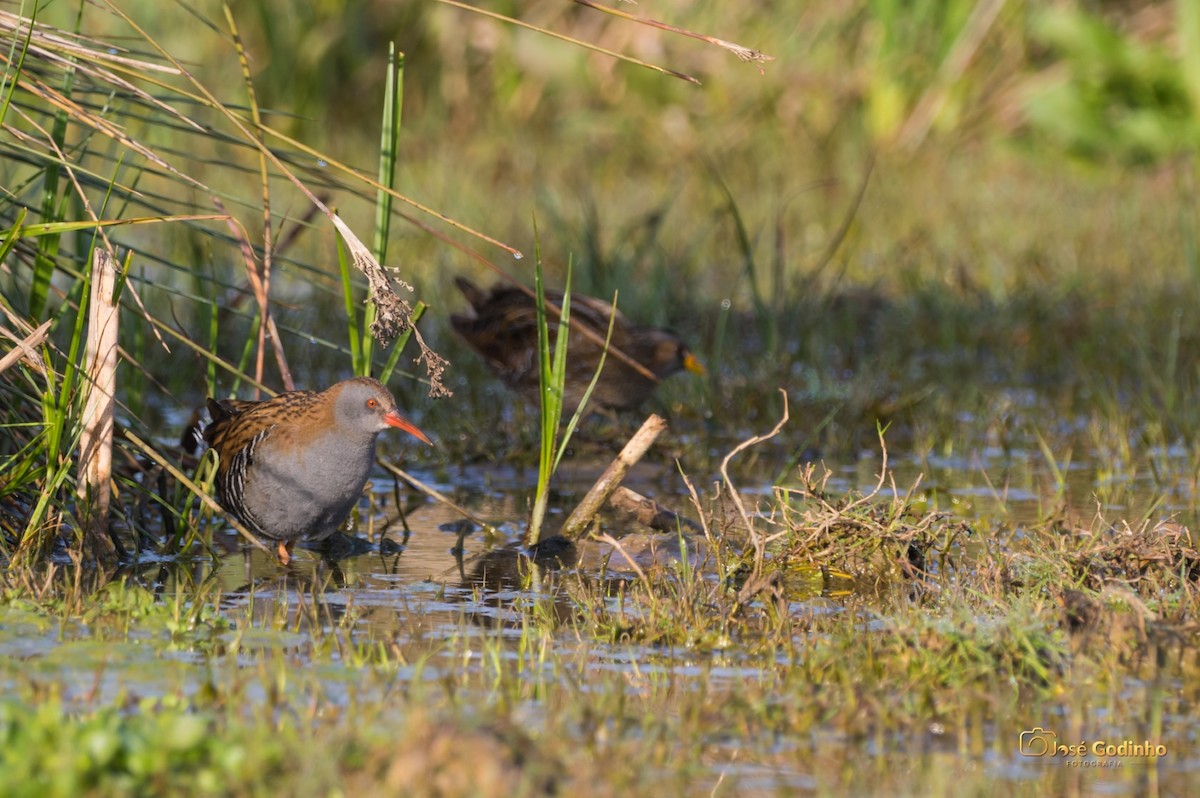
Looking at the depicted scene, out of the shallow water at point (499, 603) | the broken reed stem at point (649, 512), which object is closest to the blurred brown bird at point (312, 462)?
the shallow water at point (499, 603)

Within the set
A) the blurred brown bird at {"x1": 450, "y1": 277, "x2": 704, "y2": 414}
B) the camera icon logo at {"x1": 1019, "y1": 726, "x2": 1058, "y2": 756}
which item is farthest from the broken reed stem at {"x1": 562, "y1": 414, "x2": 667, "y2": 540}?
the camera icon logo at {"x1": 1019, "y1": 726, "x2": 1058, "y2": 756}

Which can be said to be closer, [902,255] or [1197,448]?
[1197,448]

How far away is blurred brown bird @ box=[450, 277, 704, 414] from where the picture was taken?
722cm

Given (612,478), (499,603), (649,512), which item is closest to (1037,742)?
(499,603)

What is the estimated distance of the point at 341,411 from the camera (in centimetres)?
498

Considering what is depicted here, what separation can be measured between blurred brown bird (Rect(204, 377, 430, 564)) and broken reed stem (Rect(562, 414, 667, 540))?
0.63 meters

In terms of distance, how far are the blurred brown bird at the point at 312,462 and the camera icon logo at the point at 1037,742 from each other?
2168 mm

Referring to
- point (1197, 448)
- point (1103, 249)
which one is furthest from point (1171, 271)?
point (1197, 448)

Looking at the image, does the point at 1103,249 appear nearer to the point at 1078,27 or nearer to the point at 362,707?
the point at 1078,27

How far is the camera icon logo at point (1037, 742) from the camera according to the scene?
3404 millimetres

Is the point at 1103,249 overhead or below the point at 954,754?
overhead

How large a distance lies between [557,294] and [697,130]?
579 centimetres

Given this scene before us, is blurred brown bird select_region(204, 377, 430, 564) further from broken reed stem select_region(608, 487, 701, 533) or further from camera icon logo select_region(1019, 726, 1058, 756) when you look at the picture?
camera icon logo select_region(1019, 726, 1058, 756)

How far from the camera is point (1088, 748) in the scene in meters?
Answer: 3.40
